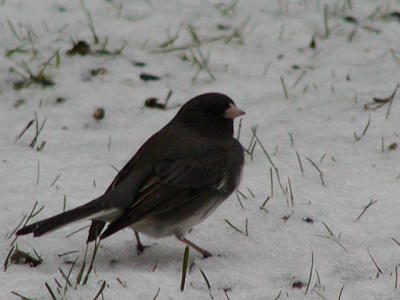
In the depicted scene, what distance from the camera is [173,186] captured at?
397cm

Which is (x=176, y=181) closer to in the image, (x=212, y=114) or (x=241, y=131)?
(x=212, y=114)

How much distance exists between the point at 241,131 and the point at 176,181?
61.4 inches

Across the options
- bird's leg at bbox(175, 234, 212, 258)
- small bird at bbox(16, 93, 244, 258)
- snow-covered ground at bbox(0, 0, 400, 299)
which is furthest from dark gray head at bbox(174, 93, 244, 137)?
bird's leg at bbox(175, 234, 212, 258)

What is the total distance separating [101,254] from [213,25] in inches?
133

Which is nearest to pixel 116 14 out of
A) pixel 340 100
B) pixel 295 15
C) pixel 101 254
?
pixel 295 15

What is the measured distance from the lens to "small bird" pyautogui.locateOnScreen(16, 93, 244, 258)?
3.71 metres

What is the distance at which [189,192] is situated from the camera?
4.00 meters

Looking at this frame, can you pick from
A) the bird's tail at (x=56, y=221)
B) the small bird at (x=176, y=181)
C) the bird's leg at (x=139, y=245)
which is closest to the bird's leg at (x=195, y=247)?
the small bird at (x=176, y=181)

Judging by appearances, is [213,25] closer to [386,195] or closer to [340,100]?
[340,100]

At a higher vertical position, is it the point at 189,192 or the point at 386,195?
the point at 189,192

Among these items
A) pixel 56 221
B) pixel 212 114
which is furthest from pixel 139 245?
pixel 212 114

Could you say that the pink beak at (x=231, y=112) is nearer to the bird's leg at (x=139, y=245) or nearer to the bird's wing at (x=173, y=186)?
the bird's wing at (x=173, y=186)

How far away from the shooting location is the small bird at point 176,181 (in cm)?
371

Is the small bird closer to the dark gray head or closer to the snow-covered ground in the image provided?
the dark gray head
